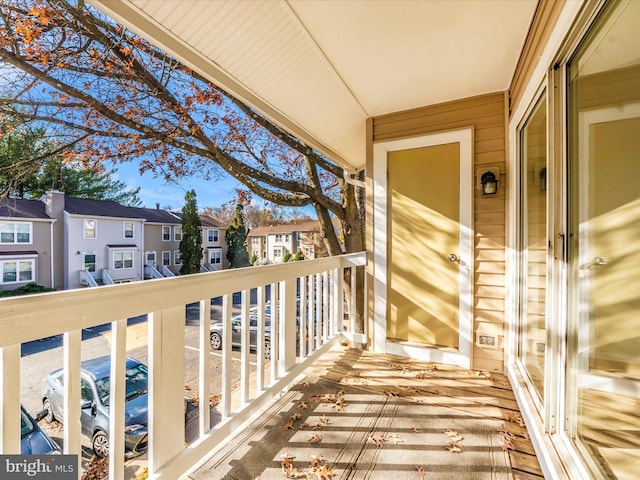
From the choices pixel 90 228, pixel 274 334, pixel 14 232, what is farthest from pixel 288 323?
pixel 14 232

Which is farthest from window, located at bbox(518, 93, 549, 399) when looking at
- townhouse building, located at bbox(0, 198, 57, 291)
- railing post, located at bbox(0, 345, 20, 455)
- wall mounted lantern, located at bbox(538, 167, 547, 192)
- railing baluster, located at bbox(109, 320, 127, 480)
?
townhouse building, located at bbox(0, 198, 57, 291)

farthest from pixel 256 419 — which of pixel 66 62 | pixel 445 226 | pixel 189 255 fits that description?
pixel 66 62

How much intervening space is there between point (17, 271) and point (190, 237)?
159 cm

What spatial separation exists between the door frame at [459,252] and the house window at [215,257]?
1.57 m

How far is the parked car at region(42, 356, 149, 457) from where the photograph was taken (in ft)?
3.69

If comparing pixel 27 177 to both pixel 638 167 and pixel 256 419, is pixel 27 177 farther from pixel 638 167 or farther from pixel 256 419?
pixel 638 167

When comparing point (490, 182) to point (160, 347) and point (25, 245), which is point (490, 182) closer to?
point (160, 347)

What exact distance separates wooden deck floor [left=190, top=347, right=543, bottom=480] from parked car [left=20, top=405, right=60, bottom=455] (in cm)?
70

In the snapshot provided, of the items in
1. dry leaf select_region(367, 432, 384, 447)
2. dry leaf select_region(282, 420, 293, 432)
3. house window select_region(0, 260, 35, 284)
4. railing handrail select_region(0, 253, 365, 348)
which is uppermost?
house window select_region(0, 260, 35, 284)

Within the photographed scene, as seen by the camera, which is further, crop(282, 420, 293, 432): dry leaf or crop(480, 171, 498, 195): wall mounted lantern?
crop(480, 171, 498, 195): wall mounted lantern

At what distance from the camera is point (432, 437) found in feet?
5.94

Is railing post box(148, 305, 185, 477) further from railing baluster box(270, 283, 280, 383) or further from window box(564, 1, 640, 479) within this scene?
window box(564, 1, 640, 479)

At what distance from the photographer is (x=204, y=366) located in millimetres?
1614

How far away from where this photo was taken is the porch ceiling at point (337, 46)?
162 centimetres
